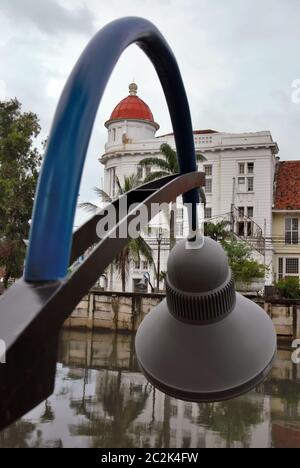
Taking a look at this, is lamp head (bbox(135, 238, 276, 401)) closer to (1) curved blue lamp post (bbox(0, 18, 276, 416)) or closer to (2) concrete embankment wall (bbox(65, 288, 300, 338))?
(1) curved blue lamp post (bbox(0, 18, 276, 416))

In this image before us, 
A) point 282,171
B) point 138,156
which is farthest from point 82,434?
point 282,171

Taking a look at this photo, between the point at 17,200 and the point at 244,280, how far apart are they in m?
Answer: 9.27

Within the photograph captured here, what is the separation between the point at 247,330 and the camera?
129 inches

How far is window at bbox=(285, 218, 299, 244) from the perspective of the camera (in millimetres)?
27938

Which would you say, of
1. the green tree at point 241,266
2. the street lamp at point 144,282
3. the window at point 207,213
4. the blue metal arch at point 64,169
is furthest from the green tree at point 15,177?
the blue metal arch at point 64,169

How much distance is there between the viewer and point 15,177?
21.8 metres

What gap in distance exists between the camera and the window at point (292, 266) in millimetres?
27844

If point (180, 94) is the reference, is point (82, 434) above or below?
below

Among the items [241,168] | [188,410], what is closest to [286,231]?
[241,168]

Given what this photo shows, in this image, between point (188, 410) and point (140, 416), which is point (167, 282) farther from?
point (188, 410)

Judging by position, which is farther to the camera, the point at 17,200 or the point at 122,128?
the point at 122,128

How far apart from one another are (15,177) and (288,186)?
1393cm

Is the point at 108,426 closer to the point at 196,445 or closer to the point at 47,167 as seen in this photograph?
the point at 196,445

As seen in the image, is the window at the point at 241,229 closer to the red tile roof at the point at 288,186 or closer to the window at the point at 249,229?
the window at the point at 249,229
